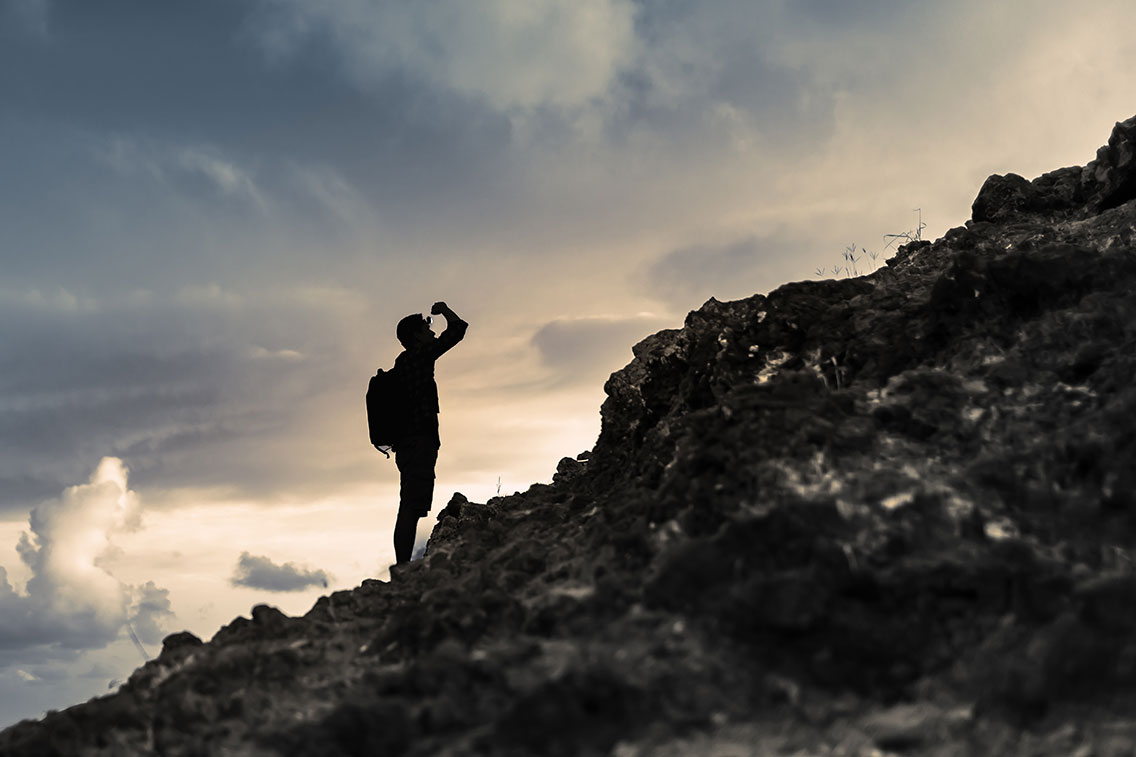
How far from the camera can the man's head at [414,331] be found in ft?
33.4

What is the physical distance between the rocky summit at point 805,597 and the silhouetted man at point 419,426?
416cm

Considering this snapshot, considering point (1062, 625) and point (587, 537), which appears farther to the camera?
point (587, 537)

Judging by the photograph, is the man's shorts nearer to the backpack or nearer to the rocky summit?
the backpack

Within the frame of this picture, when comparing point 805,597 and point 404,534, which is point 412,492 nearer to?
point 404,534

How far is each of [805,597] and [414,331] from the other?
7.10m

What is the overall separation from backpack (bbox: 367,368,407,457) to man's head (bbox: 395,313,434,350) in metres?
0.39

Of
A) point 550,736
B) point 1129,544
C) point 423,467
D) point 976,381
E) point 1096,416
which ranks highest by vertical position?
point 423,467

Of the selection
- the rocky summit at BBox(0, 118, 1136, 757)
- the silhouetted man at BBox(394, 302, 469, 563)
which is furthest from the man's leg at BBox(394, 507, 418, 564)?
the rocky summit at BBox(0, 118, 1136, 757)

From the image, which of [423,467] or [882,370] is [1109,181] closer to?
[882,370]

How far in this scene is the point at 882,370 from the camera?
5336 mm

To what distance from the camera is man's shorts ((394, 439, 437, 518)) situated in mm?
9984

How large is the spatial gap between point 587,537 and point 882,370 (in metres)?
2.05

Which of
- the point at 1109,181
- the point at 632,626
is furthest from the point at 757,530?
the point at 1109,181

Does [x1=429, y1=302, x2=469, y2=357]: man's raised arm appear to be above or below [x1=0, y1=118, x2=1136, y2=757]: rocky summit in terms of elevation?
above
